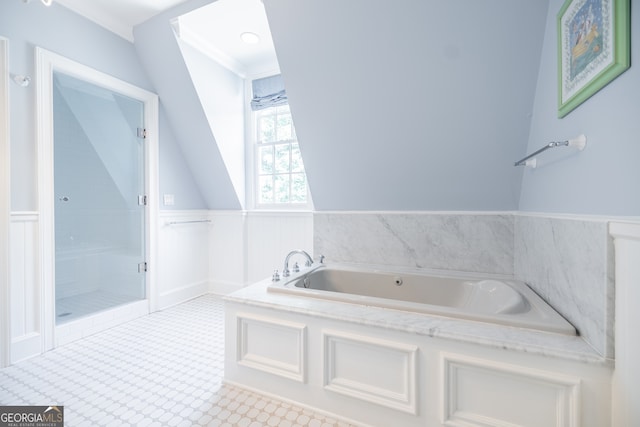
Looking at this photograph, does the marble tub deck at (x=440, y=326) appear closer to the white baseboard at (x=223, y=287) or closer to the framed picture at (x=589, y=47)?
the framed picture at (x=589, y=47)

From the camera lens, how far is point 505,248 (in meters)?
2.06

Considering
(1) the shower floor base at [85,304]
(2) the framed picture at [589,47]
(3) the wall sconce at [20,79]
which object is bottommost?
(1) the shower floor base at [85,304]

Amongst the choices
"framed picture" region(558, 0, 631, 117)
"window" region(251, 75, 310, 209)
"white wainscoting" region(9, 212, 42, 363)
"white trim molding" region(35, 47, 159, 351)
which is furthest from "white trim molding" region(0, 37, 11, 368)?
"framed picture" region(558, 0, 631, 117)

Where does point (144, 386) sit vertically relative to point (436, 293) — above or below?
below

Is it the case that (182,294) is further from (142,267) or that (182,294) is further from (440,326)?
(440,326)

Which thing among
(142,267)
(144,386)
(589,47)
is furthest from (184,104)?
(589,47)

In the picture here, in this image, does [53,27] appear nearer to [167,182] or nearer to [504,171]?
[167,182]

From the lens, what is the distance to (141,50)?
8.69 feet

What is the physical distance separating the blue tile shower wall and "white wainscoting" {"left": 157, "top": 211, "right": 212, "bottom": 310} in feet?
5.08

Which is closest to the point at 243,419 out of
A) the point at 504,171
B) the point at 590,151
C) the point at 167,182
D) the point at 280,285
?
the point at 280,285

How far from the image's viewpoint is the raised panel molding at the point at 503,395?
1.06m

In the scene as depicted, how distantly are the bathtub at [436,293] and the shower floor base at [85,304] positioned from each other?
5.64 ft

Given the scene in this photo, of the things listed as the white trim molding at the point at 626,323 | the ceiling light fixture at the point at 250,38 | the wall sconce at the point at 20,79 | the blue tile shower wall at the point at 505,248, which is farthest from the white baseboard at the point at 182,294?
the white trim molding at the point at 626,323

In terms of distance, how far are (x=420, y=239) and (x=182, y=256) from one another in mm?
2505
